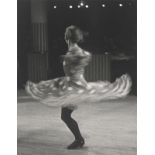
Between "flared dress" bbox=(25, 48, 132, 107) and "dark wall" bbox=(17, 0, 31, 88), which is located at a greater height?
"dark wall" bbox=(17, 0, 31, 88)

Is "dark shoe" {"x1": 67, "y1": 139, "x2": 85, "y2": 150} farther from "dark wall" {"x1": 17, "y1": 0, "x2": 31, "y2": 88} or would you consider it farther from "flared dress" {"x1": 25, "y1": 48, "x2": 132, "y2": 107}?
"dark wall" {"x1": 17, "y1": 0, "x2": 31, "y2": 88}

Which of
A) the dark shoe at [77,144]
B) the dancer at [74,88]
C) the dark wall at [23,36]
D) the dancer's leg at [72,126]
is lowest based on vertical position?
the dark shoe at [77,144]

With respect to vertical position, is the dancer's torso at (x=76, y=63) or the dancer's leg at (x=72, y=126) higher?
the dancer's torso at (x=76, y=63)

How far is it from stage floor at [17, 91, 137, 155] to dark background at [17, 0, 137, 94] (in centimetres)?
18

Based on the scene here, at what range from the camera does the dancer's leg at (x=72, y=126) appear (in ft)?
7.85

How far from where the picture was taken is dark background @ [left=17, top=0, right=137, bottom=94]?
2.38m

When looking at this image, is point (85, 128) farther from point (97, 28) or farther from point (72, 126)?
point (97, 28)

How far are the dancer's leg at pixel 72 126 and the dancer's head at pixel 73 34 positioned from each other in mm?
437

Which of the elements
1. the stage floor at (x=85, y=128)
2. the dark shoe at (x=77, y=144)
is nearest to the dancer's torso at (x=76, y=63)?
the stage floor at (x=85, y=128)

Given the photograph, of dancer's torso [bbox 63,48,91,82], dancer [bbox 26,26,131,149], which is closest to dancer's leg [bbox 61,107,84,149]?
dancer [bbox 26,26,131,149]

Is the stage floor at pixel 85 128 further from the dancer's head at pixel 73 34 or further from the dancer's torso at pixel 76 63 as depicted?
the dancer's head at pixel 73 34

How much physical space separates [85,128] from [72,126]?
0.27ft
